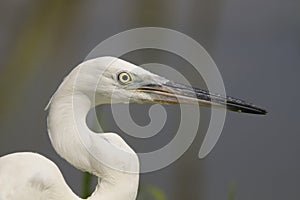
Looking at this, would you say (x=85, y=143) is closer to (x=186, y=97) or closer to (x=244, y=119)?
(x=186, y=97)

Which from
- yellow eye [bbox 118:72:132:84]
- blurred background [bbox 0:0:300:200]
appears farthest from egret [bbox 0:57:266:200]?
blurred background [bbox 0:0:300:200]

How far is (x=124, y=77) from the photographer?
0.99 metres

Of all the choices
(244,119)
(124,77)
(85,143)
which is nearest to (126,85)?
(124,77)

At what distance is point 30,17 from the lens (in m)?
0.55

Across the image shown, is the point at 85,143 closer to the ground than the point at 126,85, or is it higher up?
closer to the ground

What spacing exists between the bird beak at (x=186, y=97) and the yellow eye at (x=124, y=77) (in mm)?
23

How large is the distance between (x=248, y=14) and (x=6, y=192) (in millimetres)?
1247

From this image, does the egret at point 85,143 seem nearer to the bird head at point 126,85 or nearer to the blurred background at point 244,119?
the bird head at point 126,85

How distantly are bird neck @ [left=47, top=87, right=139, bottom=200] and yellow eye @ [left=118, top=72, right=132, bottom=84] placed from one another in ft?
0.21

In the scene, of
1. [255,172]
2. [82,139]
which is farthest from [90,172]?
[255,172]

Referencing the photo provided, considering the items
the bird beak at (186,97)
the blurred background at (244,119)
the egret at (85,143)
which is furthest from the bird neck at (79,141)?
the blurred background at (244,119)

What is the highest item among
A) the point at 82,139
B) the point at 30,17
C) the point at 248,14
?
the point at 248,14

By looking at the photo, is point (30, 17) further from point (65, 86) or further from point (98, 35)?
point (98, 35)

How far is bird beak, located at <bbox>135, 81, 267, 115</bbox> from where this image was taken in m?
1.00
